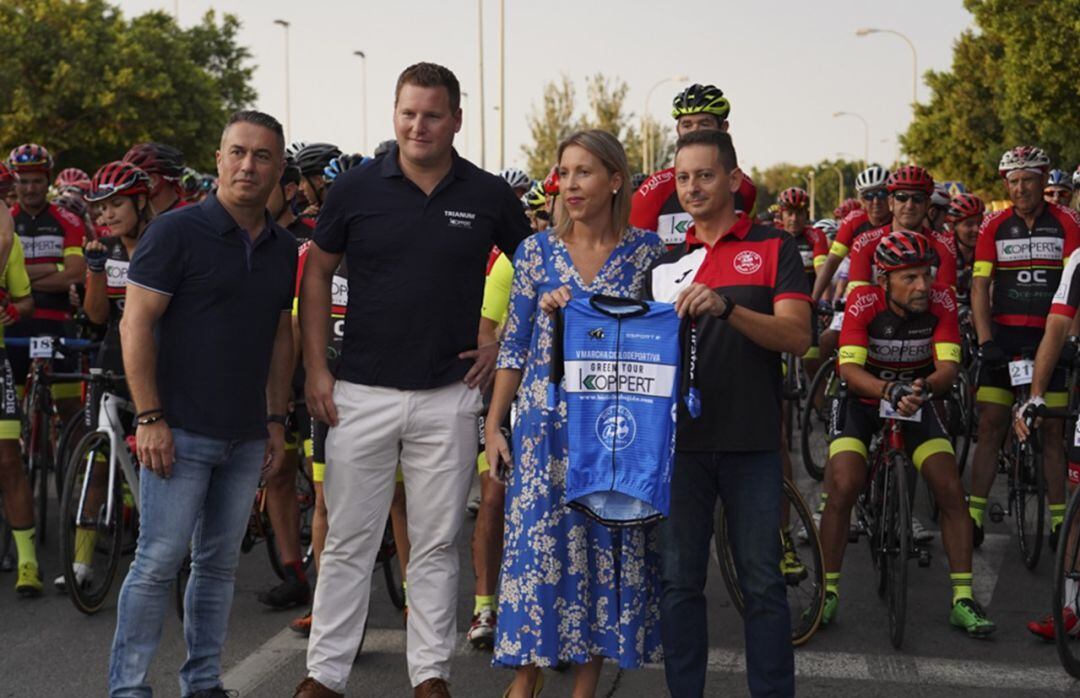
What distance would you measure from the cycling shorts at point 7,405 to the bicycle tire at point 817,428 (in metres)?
5.88

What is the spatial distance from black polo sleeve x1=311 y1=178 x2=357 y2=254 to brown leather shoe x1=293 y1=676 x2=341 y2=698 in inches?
65.6

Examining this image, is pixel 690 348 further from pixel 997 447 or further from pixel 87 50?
pixel 87 50

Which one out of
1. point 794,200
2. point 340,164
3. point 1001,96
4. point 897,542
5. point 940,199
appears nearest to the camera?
point 897,542

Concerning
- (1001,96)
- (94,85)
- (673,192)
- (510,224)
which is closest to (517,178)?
(673,192)

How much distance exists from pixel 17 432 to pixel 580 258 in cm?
392

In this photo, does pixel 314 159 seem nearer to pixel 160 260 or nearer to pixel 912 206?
pixel 160 260

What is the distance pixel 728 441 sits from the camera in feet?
15.3

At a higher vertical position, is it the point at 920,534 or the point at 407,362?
the point at 407,362

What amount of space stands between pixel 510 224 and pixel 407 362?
0.69 metres

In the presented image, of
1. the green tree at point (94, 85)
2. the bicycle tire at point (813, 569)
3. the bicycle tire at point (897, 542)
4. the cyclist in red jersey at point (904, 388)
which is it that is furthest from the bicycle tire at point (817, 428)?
the green tree at point (94, 85)

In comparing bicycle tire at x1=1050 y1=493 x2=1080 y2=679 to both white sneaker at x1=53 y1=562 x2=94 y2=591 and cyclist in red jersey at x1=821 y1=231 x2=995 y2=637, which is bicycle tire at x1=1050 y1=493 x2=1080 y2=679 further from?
white sneaker at x1=53 y1=562 x2=94 y2=591

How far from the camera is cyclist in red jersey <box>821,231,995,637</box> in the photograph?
650cm

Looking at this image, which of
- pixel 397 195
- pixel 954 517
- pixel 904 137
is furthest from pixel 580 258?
pixel 904 137

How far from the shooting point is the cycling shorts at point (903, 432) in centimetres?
661
